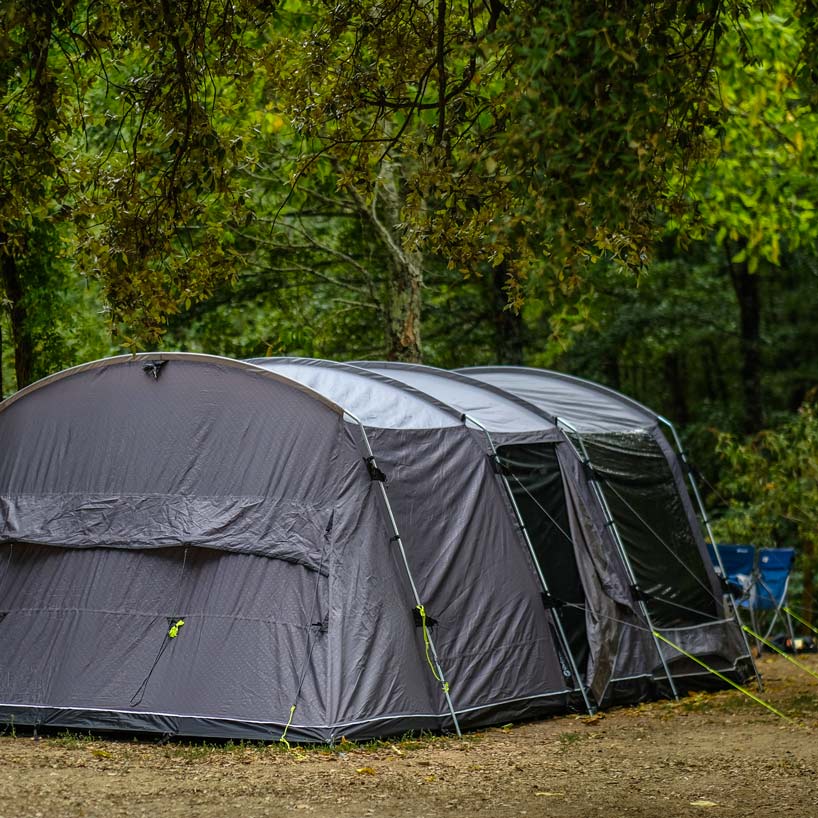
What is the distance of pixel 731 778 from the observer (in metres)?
6.43

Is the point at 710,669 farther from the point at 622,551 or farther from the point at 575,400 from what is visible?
the point at 575,400

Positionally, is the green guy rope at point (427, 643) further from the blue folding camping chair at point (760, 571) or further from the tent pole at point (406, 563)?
the blue folding camping chair at point (760, 571)

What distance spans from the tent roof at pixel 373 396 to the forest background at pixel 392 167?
0.96m

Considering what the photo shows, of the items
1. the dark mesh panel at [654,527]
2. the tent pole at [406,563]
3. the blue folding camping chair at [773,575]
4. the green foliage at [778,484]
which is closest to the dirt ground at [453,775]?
the tent pole at [406,563]

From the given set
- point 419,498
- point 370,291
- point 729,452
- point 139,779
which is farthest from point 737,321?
point 139,779

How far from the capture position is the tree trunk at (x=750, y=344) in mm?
19406

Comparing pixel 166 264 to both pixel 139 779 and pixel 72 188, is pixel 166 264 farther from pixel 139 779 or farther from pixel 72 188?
pixel 139 779

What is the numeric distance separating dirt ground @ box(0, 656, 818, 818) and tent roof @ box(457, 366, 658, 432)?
8.36ft

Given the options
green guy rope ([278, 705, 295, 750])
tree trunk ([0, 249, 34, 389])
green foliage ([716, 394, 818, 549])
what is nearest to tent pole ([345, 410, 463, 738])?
green guy rope ([278, 705, 295, 750])

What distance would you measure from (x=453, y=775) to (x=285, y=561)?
1.70 metres

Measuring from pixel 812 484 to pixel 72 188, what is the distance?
8276 mm

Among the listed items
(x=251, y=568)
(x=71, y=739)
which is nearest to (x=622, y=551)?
(x=251, y=568)

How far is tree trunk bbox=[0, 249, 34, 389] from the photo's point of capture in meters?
10.2

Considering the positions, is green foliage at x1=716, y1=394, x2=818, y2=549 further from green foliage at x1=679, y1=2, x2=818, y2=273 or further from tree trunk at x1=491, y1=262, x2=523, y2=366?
tree trunk at x1=491, y1=262, x2=523, y2=366
